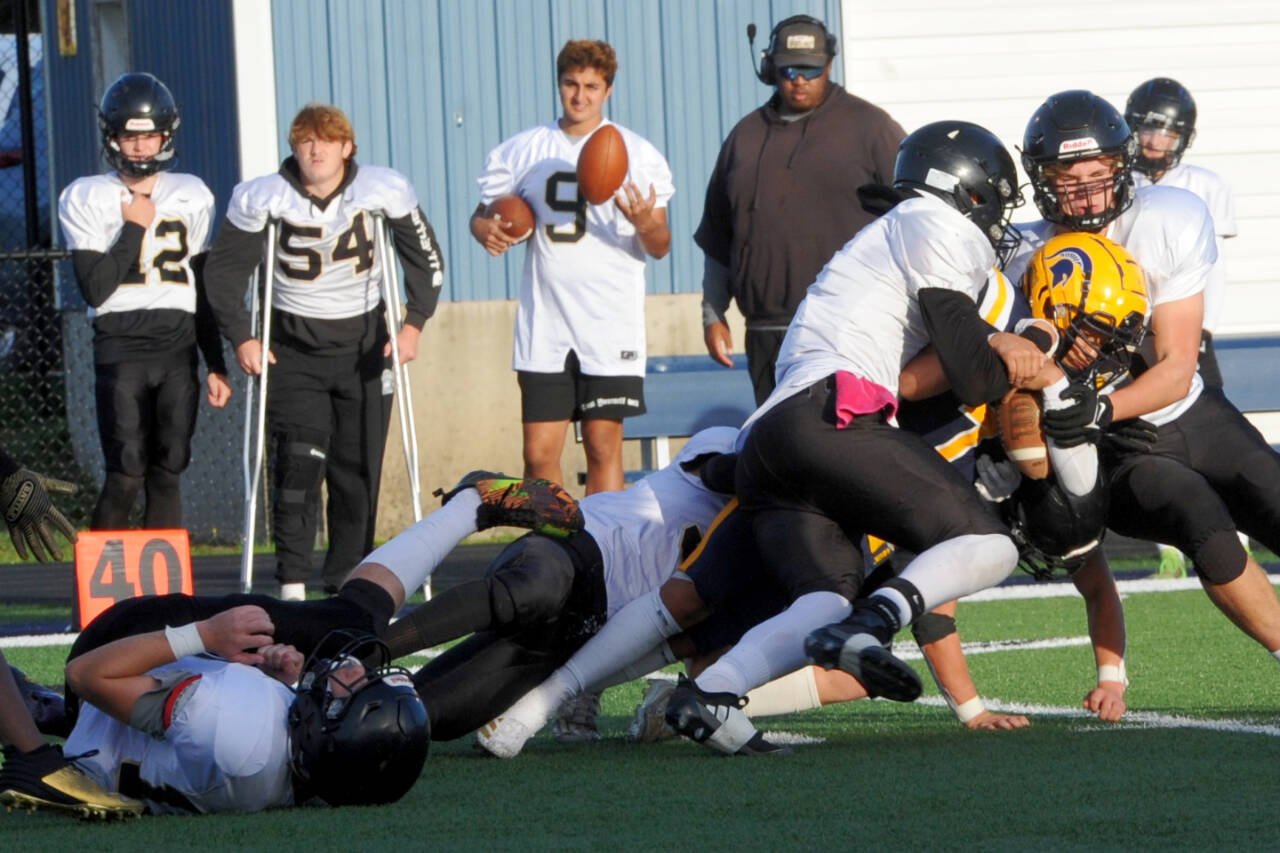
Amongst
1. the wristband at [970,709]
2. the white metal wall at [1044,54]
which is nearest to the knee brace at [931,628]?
the wristband at [970,709]

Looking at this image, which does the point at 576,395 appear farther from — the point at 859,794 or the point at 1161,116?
the point at 859,794

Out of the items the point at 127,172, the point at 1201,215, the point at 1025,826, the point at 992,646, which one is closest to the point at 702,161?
the point at 127,172

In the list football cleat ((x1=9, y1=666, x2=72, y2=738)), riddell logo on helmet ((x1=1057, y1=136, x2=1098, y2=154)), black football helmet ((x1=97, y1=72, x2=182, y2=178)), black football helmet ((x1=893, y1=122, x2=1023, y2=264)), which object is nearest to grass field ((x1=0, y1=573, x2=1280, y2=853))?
football cleat ((x1=9, y1=666, x2=72, y2=738))

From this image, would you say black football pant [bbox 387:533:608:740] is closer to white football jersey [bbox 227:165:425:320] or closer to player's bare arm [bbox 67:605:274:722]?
player's bare arm [bbox 67:605:274:722]

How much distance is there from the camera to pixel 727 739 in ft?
16.0

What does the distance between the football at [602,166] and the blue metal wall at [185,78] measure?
4.62 meters

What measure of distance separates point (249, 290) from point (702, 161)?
3932mm

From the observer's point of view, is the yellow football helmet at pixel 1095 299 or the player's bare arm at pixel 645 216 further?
the player's bare arm at pixel 645 216

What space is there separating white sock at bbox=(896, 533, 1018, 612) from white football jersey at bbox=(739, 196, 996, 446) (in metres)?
0.46

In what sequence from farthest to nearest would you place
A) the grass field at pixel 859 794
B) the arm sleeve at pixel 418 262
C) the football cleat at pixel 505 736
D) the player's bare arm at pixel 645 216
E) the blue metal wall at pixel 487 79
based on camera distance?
1. the blue metal wall at pixel 487 79
2. the arm sleeve at pixel 418 262
3. the player's bare arm at pixel 645 216
4. the football cleat at pixel 505 736
5. the grass field at pixel 859 794

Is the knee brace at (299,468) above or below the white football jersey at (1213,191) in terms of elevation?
below

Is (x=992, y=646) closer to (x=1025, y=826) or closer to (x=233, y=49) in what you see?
(x=1025, y=826)

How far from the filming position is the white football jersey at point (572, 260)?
8.73 m

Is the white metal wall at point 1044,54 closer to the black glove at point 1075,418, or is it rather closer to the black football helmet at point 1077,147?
the black football helmet at point 1077,147
